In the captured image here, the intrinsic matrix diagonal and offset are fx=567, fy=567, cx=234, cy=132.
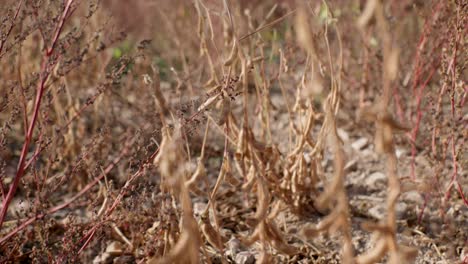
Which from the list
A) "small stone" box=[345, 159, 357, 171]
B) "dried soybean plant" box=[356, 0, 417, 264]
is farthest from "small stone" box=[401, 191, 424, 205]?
"dried soybean plant" box=[356, 0, 417, 264]

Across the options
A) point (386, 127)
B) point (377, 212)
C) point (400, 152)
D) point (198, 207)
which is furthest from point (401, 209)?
point (386, 127)

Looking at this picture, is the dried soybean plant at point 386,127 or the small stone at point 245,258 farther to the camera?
the small stone at point 245,258

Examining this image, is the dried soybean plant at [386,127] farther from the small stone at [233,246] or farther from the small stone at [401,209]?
the small stone at [401,209]

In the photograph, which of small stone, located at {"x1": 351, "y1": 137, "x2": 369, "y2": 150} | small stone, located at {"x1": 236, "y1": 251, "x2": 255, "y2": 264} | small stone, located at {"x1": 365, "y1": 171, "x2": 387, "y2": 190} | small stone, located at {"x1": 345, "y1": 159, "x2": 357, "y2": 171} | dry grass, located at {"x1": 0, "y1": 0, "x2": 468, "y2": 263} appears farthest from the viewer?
small stone, located at {"x1": 351, "y1": 137, "x2": 369, "y2": 150}

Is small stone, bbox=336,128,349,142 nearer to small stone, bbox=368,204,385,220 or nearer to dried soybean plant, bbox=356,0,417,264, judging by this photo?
small stone, bbox=368,204,385,220

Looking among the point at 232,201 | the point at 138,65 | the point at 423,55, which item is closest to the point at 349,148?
the point at 423,55

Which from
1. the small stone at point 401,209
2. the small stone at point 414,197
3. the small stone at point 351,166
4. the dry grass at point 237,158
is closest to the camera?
the dry grass at point 237,158

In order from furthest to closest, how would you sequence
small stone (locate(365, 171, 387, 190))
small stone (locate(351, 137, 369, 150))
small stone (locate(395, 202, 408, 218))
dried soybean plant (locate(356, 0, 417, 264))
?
1. small stone (locate(351, 137, 369, 150))
2. small stone (locate(365, 171, 387, 190))
3. small stone (locate(395, 202, 408, 218))
4. dried soybean plant (locate(356, 0, 417, 264))

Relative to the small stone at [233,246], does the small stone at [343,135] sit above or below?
above

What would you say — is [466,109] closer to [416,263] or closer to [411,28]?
[411,28]

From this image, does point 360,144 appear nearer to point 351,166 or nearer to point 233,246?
point 351,166

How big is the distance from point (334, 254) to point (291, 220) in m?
0.26

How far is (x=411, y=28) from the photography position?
3096mm

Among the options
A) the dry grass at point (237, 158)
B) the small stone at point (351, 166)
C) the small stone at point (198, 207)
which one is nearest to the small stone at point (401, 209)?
the dry grass at point (237, 158)
